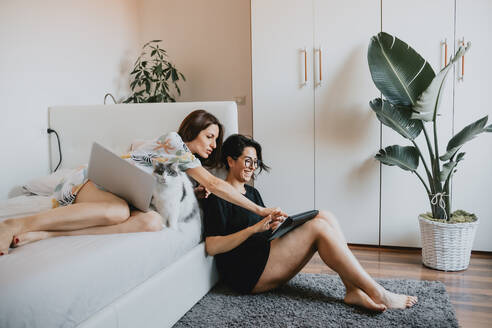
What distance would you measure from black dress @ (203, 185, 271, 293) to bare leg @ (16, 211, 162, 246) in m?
0.34

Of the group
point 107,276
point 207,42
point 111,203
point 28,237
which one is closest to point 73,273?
point 107,276

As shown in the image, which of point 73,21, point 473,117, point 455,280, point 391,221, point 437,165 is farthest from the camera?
point 73,21

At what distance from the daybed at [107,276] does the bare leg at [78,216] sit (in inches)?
2.8

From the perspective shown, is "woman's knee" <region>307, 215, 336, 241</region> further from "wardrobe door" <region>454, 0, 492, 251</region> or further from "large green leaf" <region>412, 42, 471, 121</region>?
"wardrobe door" <region>454, 0, 492, 251</region>

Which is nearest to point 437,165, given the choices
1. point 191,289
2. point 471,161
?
point 471,161

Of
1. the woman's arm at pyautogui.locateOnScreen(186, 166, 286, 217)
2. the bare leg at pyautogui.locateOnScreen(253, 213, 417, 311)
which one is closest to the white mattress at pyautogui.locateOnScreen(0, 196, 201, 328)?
the woman's arm at pyautogui.locateOnScreen(186, 166, 286, 217)

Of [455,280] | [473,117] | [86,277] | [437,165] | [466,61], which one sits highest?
[466,61]

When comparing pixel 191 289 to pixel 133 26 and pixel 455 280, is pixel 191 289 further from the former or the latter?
pixel 133 26

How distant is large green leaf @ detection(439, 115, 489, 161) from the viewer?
2419 millimetres

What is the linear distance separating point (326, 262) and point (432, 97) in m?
1.24

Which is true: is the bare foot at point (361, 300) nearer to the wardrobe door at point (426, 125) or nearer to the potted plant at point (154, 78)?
the wardrobe door at point (426, 125)

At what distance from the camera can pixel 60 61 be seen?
3.00 meters

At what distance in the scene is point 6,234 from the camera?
4.69 ft

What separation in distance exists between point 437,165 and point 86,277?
2101 mm
